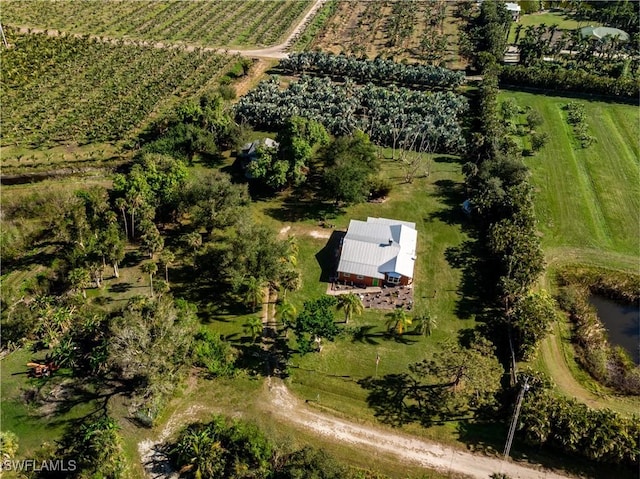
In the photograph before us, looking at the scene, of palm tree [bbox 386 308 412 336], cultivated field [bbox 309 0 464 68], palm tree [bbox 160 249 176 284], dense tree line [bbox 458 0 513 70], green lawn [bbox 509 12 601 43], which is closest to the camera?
palm tree [bbox 386 308 412 336]

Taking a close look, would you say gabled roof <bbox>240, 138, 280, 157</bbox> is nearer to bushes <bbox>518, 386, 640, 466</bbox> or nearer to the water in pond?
the water in pond

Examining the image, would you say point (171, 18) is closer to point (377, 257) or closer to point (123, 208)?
point (123, 208)

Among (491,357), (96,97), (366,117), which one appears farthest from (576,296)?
(96,97)

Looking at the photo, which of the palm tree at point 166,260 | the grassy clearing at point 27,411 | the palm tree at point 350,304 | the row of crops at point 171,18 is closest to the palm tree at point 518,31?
the row of crops at point 171,18

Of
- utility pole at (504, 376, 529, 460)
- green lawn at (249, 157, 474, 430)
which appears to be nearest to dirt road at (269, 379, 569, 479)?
utility pole at (504, 376, 529, 460)

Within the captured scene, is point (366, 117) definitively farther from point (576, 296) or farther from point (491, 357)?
point (491, 357)

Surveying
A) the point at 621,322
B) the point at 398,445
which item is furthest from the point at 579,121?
the point at 398,445

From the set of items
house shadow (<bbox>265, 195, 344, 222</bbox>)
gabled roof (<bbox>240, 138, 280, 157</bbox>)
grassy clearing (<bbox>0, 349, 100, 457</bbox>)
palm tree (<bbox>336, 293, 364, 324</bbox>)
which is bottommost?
grassy clearing (<bbox>0, 349, 100, 457</bbox>)
